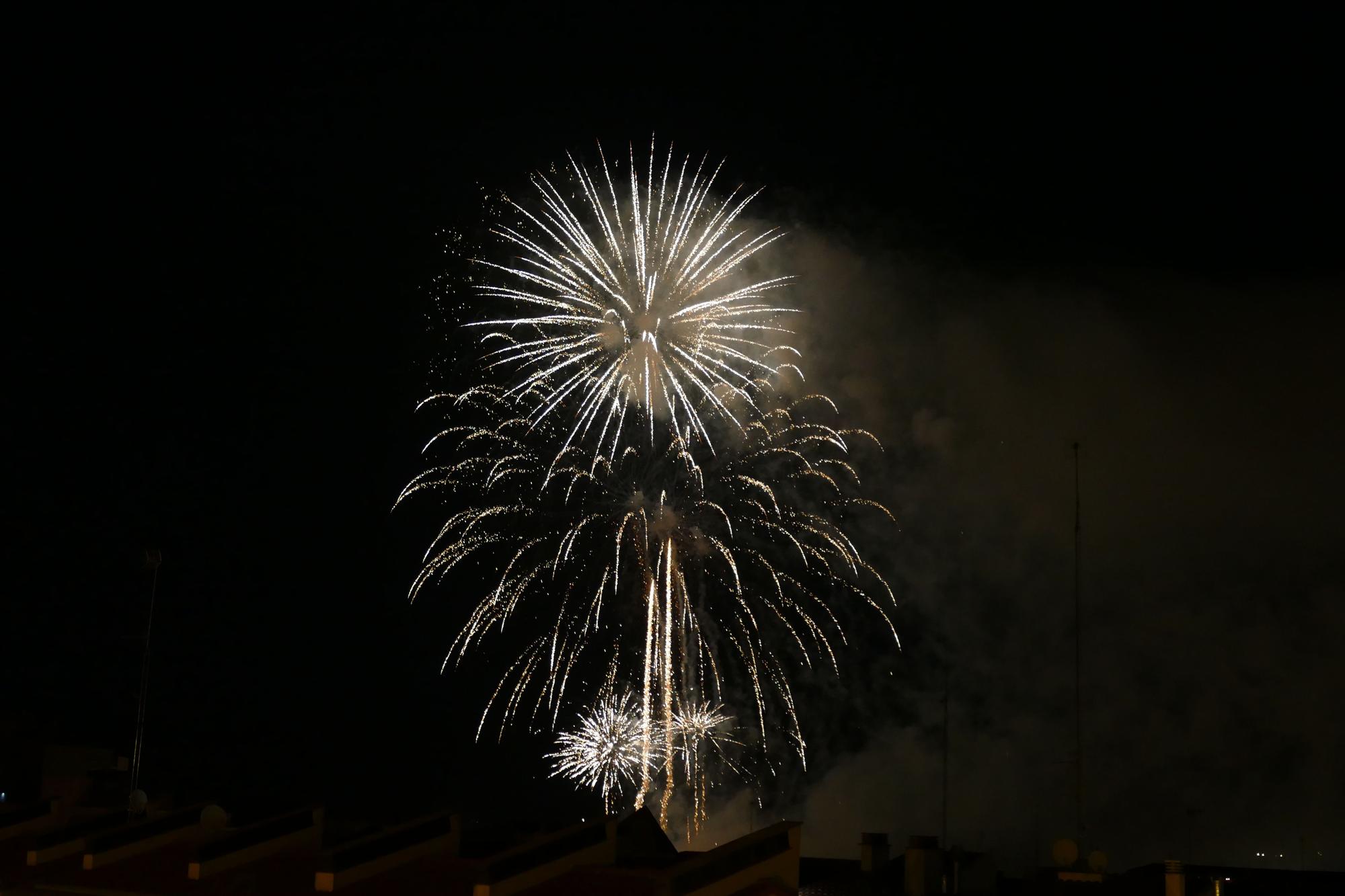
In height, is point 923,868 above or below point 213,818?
below

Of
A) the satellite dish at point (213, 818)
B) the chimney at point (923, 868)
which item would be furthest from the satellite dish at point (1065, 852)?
the satellite dish at point (213, 818)

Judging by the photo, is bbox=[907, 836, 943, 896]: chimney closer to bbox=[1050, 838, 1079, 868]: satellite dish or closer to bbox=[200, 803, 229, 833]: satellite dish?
bbox=[1050, 838, 1079, 868]: satellite dish

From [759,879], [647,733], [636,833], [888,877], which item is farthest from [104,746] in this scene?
[759,879]

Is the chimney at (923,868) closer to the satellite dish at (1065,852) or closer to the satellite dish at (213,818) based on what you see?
the satellite dish at (1065,852)

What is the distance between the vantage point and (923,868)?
1116 inches

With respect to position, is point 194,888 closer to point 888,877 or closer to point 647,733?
point 888,877

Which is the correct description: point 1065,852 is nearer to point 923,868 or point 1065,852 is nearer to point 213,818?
point 923,868

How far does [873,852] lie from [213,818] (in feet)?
43.3

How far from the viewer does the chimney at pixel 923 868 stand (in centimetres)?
2827

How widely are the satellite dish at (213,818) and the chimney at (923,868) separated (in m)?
13.1

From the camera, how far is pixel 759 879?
2191 cm

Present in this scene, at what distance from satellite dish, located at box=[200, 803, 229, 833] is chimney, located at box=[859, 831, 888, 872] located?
41.8 ft

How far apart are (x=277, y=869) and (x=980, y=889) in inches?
581

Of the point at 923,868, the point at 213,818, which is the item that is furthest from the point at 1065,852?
the point at 213,818
